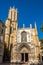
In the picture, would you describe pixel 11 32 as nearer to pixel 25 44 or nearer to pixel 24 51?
pixel 25 44

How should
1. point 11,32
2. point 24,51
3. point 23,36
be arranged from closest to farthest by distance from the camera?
point 24,51
point 23,36
point 11,32

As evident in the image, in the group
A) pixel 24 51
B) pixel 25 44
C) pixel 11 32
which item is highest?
pixel 11 32

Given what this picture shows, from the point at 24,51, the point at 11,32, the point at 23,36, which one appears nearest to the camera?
the point at 24,51

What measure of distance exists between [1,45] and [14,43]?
27.5 ft

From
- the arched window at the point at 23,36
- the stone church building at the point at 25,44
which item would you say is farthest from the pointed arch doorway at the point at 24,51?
the arched window at the point at 23,36

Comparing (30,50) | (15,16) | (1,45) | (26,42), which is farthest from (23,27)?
(15,16)

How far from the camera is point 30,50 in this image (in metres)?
44.0

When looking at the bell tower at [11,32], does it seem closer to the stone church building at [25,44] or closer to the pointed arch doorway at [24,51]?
the stone church building at [25,44]

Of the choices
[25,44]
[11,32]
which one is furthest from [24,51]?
[11,32]

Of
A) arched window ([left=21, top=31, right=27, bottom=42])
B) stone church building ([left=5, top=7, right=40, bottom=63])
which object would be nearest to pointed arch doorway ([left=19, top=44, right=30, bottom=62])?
stone church building ([left=5, top=7, right=40, bottom=63])

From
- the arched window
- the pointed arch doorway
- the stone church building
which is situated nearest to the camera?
the stone church building

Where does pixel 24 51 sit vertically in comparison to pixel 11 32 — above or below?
below

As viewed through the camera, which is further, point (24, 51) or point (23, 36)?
point (23, 36)

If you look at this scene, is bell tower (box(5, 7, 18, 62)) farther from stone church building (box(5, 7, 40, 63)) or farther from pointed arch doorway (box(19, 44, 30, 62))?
pointed arch doorway (box(19, 44, 30, 62))
